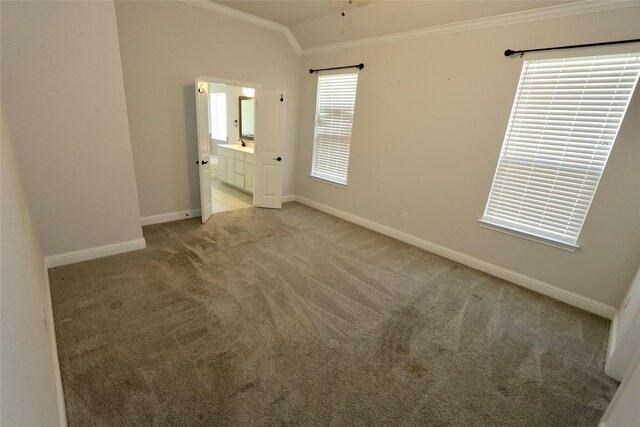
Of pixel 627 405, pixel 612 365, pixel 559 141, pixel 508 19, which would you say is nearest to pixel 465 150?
pixel 559 141

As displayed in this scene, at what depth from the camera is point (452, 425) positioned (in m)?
1.61

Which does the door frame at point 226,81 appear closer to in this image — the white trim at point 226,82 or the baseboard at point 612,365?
the white trim at point 226,82

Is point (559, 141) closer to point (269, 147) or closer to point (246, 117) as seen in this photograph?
point (269, 147)

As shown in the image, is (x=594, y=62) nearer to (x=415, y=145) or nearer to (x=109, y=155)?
(x=415, y=145)

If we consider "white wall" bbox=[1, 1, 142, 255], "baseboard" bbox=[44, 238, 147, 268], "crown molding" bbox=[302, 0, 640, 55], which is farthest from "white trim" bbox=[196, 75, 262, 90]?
"baseboard" bbox=[44, 238, 147, 268]

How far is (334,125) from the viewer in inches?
186

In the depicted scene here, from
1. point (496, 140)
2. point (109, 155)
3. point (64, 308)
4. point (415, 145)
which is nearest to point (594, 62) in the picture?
point (496, 140)

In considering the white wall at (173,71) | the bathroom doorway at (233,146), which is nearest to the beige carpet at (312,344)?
the white wall at (173,71)

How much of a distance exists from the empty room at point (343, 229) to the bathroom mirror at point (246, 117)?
1405 millimetres

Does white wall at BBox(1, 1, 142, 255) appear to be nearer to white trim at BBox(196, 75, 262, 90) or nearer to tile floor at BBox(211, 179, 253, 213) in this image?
white trim at BBox(196, 75, 262, 90)

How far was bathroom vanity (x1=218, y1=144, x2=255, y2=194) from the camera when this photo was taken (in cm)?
558

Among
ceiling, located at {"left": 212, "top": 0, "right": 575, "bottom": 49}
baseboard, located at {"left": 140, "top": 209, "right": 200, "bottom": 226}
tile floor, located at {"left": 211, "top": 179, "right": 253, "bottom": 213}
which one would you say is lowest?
tile floor, located at {"left": 211, "top": 179, "right": 253, "bottom": 213}

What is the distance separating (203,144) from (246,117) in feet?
7.78

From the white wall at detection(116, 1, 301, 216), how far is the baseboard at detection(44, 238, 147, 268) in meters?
0.85
